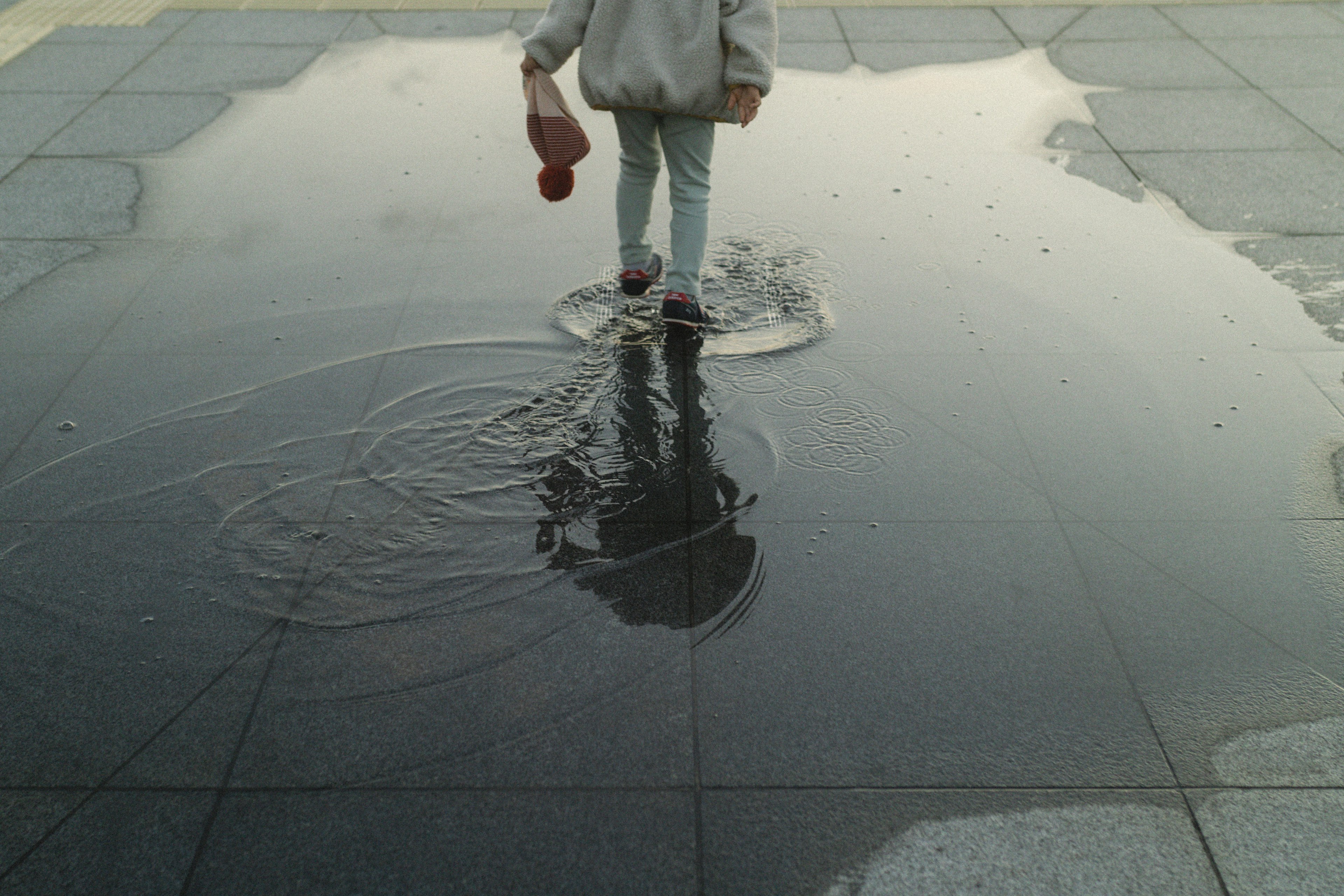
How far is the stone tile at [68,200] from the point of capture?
167 inches

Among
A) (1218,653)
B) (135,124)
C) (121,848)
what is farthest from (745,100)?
(135,124)

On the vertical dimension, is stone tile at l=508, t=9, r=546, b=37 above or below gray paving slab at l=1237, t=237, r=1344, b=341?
above

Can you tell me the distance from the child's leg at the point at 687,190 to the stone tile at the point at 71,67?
13.3 feet

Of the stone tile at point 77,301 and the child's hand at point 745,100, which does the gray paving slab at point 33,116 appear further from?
the child's hand at point 745,100

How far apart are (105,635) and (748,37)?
2.46 metres

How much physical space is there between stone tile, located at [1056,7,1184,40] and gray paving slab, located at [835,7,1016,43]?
0.46 meters

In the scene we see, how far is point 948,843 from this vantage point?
2.00 meters

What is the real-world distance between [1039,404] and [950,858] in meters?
1.74

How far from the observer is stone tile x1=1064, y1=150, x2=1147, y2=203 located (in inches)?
181

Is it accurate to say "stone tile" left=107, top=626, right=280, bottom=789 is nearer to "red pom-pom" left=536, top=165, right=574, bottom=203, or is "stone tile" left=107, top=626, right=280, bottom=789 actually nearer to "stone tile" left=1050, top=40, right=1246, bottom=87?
"red pom-pom" left=536, top=165, right=574, bottom=203

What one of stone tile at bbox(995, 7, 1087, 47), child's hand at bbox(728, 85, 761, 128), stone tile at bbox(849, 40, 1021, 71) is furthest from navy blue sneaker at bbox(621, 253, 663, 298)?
stone tile at bbox(995, 7, 1087, 47)

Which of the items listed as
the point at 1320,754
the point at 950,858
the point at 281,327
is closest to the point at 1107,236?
the point at 1320,754

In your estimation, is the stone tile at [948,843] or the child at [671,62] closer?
the stone tile at [948,843]

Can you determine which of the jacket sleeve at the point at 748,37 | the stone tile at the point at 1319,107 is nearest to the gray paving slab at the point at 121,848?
the jacket sleeve at the point at 748,37
